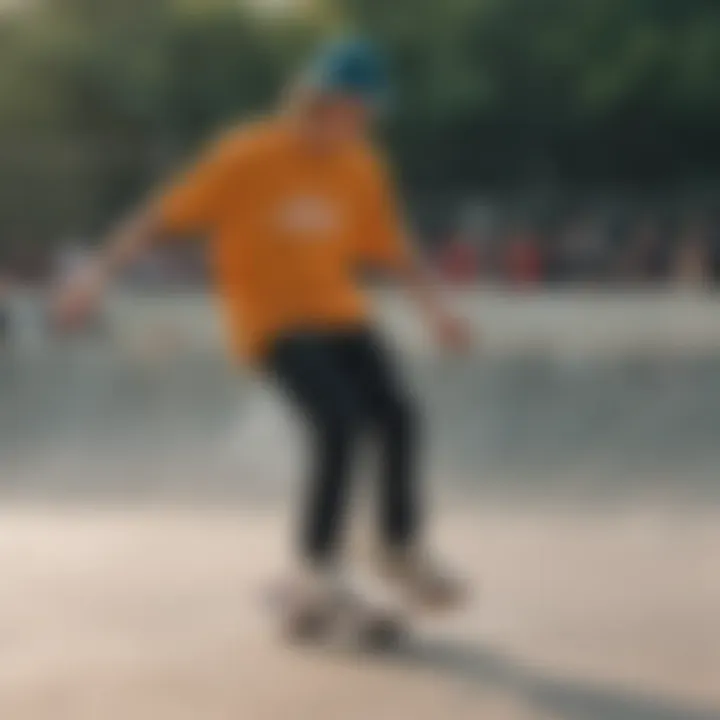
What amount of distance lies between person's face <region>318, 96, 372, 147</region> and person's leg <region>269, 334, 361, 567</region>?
0.25 meters

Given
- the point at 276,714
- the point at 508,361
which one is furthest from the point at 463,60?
the point at 276,714

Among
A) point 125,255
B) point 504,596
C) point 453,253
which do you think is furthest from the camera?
point 453,253

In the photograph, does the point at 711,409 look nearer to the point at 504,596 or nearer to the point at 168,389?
the point at 168,389

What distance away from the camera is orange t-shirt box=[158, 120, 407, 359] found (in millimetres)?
1934

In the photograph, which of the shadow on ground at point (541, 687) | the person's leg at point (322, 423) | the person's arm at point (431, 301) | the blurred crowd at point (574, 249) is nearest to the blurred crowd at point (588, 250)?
the blurred crowd at point (574, 249)

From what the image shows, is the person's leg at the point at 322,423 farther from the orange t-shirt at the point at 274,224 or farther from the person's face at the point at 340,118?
the person's face at the point at 340,118

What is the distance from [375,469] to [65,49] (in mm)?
4313

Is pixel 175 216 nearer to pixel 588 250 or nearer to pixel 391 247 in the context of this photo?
pixel 391 247

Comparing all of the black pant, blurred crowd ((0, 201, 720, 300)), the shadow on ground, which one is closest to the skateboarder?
the black pant

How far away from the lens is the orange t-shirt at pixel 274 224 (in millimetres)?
1934

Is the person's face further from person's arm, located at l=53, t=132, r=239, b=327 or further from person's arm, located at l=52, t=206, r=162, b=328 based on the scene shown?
person's arm, located at l=52, t=206, r=162, b=328

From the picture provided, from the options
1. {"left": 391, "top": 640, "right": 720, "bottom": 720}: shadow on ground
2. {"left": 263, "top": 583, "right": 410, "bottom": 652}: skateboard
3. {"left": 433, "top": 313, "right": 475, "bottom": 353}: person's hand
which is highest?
{"left": 433, "top": 313, "right": 475, "bottom": 353}: person's hand

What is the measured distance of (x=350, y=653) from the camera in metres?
1.81

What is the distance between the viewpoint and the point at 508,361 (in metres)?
4.34
